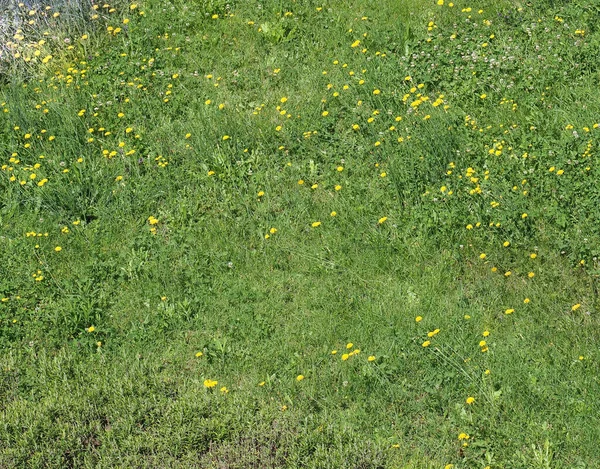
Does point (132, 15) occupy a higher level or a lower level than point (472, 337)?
higher

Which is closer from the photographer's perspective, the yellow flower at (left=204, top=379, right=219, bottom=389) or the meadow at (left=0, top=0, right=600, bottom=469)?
the meadow at (left=0, top=0, right=600, bottom=469)

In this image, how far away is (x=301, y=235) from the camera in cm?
691

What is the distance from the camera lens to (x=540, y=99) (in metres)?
7.46

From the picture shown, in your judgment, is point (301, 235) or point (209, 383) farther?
point (301, 235)

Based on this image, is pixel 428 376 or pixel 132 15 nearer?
pixel 428 376

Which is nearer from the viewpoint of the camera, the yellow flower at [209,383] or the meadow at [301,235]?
the meadow at [301,235]

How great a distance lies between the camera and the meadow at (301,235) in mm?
5371

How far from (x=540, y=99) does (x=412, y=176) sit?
1399mm

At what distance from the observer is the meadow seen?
5371 mm

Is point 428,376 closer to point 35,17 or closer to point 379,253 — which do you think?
point 379,253

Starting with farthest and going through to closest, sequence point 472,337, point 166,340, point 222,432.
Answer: point 166,340 < point 472,337 < point 222,432

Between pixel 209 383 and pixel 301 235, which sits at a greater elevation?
pixel 301 235

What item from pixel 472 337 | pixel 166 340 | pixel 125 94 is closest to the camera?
pixel 472 337

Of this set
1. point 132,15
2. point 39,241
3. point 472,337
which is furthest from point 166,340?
point 132,15
